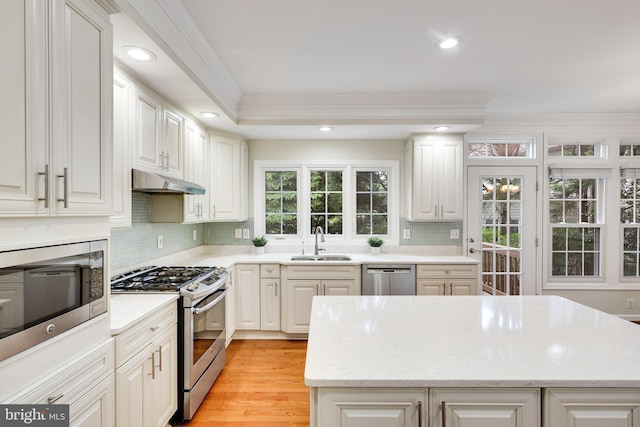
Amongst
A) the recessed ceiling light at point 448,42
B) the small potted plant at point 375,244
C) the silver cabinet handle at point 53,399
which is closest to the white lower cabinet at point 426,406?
the silver cabinet handle at point 53,399

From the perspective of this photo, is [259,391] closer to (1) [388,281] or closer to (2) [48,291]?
(1) [388,281]

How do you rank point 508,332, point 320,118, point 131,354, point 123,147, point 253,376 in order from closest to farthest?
1. point 508,332
2. point 131,354
3. point 123,147
4. point 253,376
5. point 320,118

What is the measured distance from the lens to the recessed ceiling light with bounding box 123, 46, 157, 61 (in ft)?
5.91

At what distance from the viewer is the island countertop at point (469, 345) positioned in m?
1.03

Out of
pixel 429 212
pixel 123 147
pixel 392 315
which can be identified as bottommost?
pixel 392 315

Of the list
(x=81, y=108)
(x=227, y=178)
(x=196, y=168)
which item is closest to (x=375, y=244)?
(x=227, y=178)

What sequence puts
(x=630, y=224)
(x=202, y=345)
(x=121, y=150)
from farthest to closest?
1. (x=630, y=224)
2. (x=202, y=345)
3. (x=121, y=150)

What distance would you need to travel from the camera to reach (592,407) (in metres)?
1.05

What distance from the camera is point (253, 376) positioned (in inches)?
108

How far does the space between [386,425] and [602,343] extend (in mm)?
952

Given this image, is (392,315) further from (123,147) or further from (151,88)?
(151,88)

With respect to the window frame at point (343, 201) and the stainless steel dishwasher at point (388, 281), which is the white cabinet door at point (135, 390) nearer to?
the stainless steel dishwasher at point (388, 281)

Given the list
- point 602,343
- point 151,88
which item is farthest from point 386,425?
point 151,88

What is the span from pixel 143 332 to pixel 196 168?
5.88 ft
